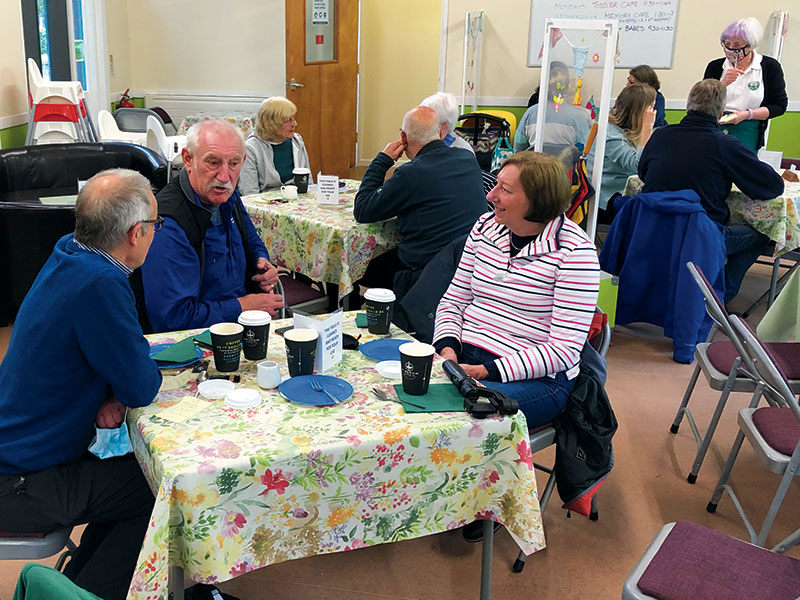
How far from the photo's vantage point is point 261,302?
2445 millimetres

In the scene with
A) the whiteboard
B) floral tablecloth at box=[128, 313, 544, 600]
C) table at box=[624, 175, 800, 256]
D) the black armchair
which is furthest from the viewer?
the whiteboard

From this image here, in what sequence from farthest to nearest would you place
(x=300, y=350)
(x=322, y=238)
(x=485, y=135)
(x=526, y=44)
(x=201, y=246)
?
(x=526, y=44) → (x=485, y=135) → (x=322, y=238) → (x=201, y=246) → (x=300, y=350)

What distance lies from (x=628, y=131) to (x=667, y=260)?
141 cm

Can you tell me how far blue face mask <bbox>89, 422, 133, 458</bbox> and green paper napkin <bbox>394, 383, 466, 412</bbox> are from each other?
0.61 metres

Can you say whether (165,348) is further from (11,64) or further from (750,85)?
(750,85)

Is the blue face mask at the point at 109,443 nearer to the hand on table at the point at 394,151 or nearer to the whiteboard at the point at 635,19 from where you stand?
the hand on table at the point at 394,151

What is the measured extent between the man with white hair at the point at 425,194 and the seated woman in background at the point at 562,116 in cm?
122

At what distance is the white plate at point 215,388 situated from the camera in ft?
5.58

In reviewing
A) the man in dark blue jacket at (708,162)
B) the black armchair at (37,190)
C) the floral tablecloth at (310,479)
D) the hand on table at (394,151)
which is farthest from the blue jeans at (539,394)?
the black armchair at (37,190)

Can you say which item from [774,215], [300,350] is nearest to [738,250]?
[774,215]

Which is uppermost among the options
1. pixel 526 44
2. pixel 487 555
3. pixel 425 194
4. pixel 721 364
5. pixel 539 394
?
pixel 526 44

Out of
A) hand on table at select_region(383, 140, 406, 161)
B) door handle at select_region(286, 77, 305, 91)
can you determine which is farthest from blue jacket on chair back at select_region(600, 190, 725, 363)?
door handle at select_region(286, 77, 305, 91)

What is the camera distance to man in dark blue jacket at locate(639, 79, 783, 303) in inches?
156

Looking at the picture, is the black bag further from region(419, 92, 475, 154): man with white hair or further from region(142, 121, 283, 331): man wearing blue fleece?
region(142, 121, 283, 331): man wearing blue fleece
